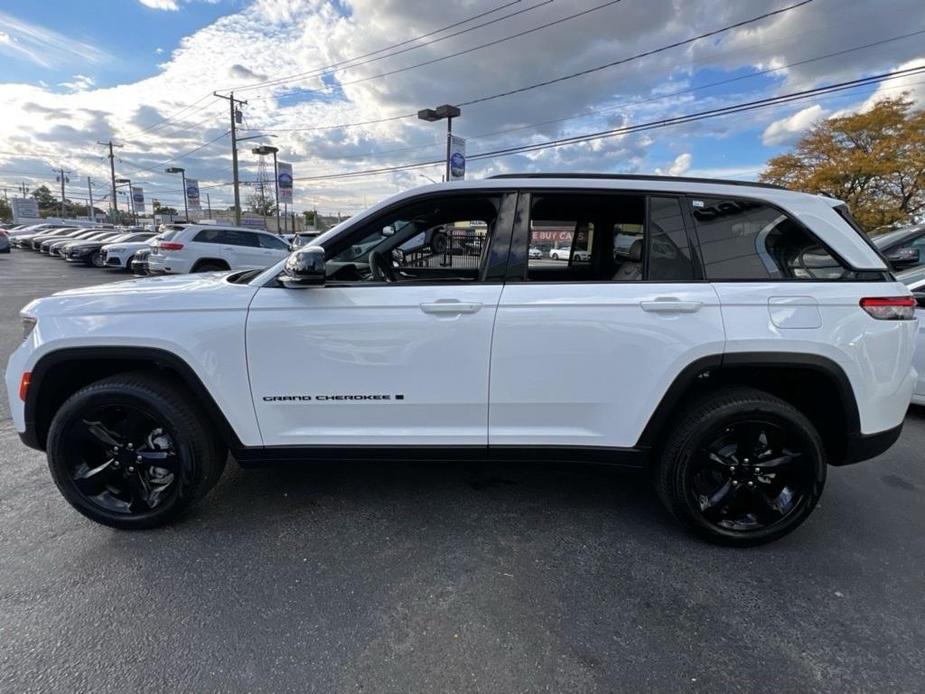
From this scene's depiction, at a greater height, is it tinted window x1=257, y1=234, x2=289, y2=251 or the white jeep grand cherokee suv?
tinted window x1=257, y1=234, x2=289, y2=251

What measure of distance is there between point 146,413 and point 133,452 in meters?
0.25

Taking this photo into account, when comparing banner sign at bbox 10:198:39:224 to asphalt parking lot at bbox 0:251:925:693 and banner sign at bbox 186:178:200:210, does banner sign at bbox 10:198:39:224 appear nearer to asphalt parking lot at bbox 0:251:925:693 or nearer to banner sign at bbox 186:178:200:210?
banner sign at bbox 186:178:200:210

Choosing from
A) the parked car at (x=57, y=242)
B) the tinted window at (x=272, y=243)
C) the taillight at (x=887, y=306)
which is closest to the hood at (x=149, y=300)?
the taillight at (x=887, y=306)

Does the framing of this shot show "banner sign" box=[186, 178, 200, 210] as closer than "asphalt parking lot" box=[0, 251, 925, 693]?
No

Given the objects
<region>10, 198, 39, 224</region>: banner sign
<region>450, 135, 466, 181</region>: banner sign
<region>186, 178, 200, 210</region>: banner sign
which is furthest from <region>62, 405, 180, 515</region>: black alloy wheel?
<region>10, 198, 39, 224</region>: banner sign

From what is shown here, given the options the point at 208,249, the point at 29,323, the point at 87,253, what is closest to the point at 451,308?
the point at 29,323

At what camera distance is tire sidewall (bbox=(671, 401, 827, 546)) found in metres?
2.49

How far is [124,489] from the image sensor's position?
2713mm

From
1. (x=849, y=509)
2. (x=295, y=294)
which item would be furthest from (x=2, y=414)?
(x=849, y=509)

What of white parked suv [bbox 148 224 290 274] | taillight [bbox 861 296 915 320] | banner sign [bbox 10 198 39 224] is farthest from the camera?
banner sign [bbox 10 198 39 224]

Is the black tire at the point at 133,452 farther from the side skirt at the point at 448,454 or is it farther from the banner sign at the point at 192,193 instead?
the banner sign at the point at 192,193

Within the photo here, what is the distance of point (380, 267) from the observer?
9.93 ft

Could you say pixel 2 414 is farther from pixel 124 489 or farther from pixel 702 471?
pixel 702 471

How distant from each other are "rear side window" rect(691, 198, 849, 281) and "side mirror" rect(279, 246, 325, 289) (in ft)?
6.22
